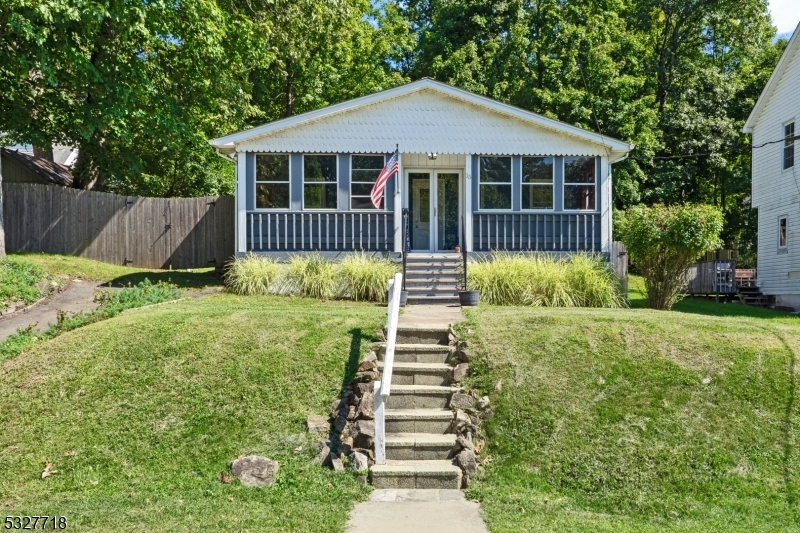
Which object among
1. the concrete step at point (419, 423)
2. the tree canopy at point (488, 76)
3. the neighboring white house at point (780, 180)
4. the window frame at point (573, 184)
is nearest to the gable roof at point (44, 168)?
the tree canopy at point (488, 76)

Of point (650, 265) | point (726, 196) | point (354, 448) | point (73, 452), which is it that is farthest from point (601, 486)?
point (726, 196)

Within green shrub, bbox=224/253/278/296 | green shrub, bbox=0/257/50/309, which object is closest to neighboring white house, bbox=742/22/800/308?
green shrub, bbox=224/253/278/296

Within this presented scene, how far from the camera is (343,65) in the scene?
28.8m

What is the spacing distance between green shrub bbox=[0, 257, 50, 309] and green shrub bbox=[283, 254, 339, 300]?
5228 millimetres

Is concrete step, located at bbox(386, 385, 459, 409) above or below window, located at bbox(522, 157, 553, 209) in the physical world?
below

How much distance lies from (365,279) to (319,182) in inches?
138

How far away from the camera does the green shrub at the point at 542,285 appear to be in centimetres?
1450

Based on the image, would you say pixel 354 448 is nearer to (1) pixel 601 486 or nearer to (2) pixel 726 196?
(1) pixel 601 486

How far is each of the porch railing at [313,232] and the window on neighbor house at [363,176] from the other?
1.24 feet

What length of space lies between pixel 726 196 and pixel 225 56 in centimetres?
2500

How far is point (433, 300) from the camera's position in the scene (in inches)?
560

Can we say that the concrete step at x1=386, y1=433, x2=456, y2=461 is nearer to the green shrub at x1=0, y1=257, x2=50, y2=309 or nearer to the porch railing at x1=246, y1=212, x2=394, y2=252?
the green shrub at x1=0, y1=257, x2=50, y2=309

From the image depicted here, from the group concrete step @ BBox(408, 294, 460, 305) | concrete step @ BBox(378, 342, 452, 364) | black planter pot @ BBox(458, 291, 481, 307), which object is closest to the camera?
concrete step @ BBox(378, 342, 452, 364)

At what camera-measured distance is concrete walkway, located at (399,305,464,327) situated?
33.1ft
